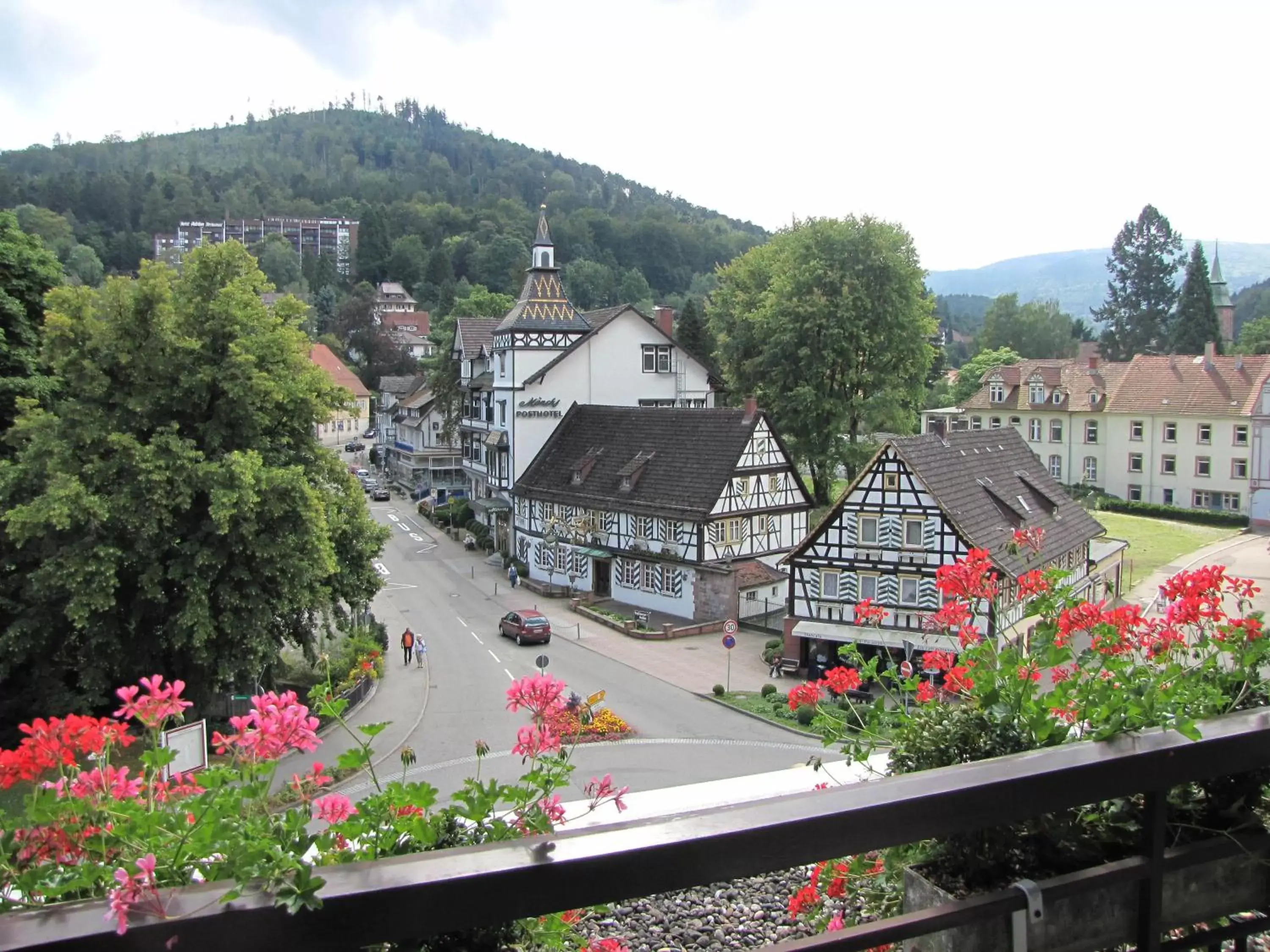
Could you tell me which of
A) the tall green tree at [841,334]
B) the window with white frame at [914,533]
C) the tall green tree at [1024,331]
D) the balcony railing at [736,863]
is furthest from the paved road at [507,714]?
the tall green tree at [1024,331]

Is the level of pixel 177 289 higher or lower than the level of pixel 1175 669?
higher

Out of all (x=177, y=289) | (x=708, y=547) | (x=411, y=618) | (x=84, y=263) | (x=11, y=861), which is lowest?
(x=411, y=618)

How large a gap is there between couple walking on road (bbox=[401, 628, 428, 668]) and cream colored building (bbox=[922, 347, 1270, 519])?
31.2 m

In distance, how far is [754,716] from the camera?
24.3m

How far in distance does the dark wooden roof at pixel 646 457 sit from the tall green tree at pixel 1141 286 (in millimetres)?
57749

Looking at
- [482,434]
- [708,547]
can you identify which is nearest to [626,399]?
[482,434]

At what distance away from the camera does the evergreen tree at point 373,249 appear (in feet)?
460

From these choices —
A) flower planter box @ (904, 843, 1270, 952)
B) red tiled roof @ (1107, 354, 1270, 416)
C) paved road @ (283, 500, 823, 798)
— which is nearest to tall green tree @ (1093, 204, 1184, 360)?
red tiled roof @ (1107, 354, 1270, 416)

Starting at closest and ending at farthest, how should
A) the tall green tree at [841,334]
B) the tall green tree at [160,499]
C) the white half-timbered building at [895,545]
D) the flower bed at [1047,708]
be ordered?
1. the flower bed at [1047,708]
2. the tall green tree at [160,499]
3. the white half-timbered building at [895,545]
4. the tall green tree at [841,334]

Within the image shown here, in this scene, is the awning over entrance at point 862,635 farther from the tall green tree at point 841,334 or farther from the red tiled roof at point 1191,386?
the red tiled roof at point 1191,386

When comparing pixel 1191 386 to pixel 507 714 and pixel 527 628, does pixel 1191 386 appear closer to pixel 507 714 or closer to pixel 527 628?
pixel 527 628

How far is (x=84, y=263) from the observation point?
112250mm

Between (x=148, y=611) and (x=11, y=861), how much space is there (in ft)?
65.7

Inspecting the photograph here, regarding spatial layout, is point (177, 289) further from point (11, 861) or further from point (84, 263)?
point (84, 263)
